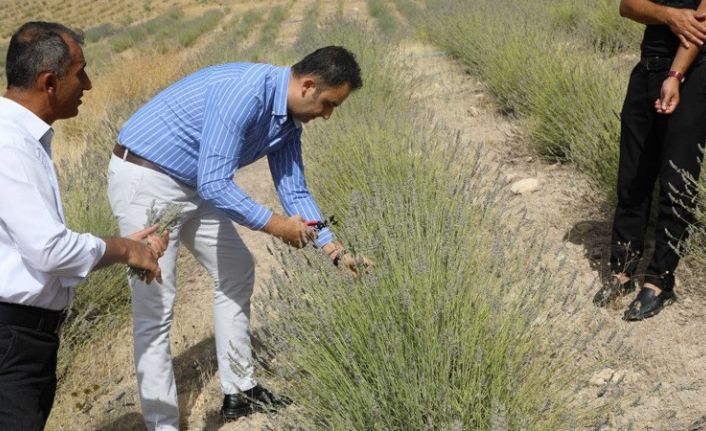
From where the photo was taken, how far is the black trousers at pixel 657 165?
103 inches

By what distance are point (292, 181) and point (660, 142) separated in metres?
1.54

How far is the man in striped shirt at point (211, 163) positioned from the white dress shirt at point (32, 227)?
602mm

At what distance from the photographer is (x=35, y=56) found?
160cm

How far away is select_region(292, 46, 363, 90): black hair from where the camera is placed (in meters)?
2.18

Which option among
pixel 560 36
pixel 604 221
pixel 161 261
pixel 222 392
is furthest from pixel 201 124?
pixel 560 36

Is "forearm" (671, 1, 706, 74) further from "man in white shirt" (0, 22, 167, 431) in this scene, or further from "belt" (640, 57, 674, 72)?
"man in white shirt" (0, 22, 167, 431)

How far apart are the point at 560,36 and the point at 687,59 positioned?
12.3 feet

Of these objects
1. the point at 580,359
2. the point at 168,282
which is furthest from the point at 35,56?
the point at 580,359

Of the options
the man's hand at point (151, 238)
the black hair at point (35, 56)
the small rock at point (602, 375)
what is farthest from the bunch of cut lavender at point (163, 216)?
the small rock at point (602, 375)

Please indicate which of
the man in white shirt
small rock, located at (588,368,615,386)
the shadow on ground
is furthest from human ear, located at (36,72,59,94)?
small rock, located at (588,368,615,386)

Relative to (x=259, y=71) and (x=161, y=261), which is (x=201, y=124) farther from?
(x=161, y=261)

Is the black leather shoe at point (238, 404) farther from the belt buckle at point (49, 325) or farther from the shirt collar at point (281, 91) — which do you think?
the shirt collar at point (281, 91)

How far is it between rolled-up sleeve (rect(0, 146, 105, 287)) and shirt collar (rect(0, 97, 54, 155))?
9 cm

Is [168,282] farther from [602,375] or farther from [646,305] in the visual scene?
[646,305]
